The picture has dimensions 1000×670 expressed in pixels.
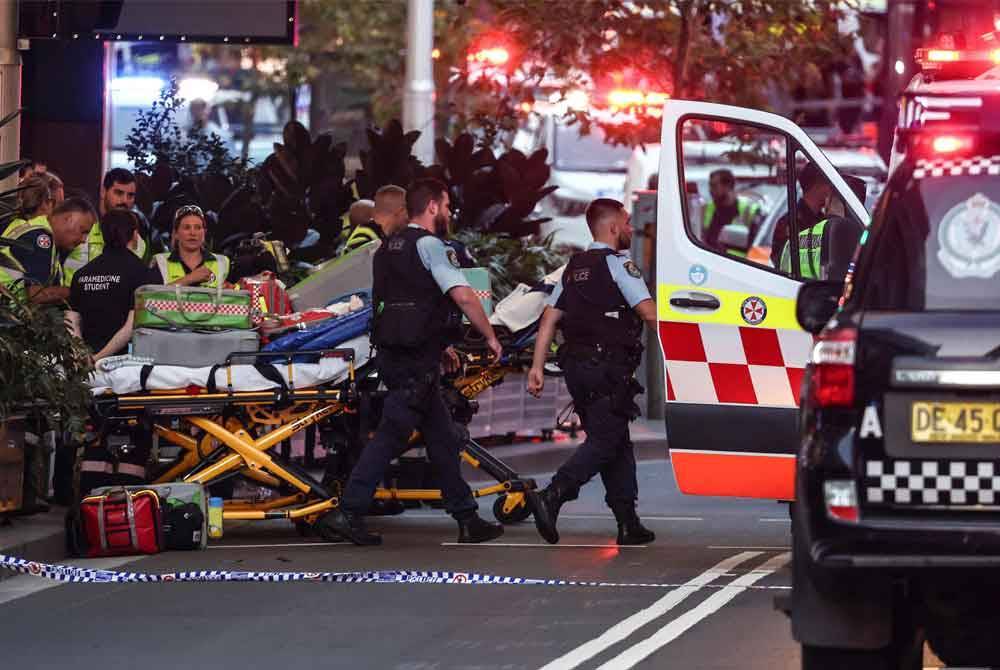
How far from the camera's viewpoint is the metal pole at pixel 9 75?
1500 centimetres

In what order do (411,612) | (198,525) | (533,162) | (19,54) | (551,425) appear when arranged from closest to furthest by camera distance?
(411,612)
(198,525)
(19,54)
(551,425)
(533,162)

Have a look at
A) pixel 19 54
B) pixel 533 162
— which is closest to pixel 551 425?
pixel 533 162

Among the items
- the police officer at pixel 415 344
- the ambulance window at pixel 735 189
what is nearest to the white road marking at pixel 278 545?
the police officer at pixel 415 344

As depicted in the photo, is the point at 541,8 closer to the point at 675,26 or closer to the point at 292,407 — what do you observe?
the point at 675,26

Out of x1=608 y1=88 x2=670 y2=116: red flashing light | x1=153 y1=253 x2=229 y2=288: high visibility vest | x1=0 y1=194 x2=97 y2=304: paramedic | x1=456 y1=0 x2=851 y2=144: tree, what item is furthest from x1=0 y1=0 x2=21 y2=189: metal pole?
x1=608 y1=88 x2=670 y2=116: red flashing light

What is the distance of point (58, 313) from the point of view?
1145 cm

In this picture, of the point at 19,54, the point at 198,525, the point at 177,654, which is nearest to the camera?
the point at 177,654

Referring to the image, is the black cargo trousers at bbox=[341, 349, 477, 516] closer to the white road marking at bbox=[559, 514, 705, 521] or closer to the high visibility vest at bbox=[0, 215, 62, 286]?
the white road marking at bbox=[559, 514, 705, 521]

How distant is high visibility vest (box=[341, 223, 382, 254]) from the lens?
49.9 feet

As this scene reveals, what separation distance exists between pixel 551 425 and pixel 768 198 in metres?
14.2

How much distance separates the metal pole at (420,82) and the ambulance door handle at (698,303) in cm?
841

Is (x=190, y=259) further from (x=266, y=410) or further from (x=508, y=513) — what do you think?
(x=508, y=513)

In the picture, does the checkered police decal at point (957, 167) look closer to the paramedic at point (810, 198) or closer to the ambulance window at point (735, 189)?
the paramedic at point (810, 198)

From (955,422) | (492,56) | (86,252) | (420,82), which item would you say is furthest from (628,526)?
(492,56)
